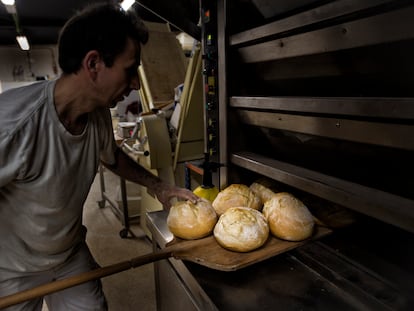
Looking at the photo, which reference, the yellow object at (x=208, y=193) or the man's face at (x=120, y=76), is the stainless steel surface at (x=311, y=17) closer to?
the man's face at (x=120, y=76)

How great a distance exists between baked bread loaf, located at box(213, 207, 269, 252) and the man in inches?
8.9

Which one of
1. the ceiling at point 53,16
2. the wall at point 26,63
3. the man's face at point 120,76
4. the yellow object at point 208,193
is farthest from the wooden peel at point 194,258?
the wall at point 26,63

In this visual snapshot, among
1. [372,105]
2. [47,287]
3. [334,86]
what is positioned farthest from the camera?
[334,86]

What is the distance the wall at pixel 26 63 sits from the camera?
9711mm

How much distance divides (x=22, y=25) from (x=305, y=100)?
28.4ft

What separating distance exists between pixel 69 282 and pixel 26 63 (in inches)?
445

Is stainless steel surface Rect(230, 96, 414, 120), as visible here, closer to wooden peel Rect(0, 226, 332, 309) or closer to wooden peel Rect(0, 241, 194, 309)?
wooden peel Rect(0, 226, 332, 309)

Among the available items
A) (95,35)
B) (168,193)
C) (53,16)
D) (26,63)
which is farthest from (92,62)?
(26,63)

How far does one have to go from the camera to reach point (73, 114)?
1.12 m

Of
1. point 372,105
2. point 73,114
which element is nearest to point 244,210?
point 372,105

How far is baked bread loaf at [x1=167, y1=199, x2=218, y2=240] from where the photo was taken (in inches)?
37.5

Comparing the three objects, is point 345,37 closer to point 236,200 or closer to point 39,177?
point 236,200

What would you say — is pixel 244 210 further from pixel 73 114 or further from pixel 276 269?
pixel 73 114

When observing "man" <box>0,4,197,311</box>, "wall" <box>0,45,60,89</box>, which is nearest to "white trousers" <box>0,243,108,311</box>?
"man" <box>0,4,197,311</box>
